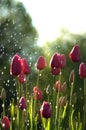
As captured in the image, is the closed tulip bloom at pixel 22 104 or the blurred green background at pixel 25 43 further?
the blurred green background at pixel 25 43

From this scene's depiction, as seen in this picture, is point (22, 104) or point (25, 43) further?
point (25, 43)

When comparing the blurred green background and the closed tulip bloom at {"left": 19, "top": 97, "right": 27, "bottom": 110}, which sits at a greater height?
the blurred green background

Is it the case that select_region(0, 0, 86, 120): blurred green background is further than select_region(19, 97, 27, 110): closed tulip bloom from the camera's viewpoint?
Yes

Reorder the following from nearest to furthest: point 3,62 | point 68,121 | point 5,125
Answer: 1. point 5,125
2. point 68,121
3. point 3,62

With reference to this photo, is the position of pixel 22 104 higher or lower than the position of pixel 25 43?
lower

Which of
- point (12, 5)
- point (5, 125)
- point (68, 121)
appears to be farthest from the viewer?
point (12, 5)

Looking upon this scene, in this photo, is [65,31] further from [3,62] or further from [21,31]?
[3,62]

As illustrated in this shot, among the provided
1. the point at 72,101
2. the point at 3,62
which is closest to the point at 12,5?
the point at 3,62

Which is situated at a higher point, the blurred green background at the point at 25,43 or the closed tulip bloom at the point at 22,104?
the blurred green background at the point at 25,43
